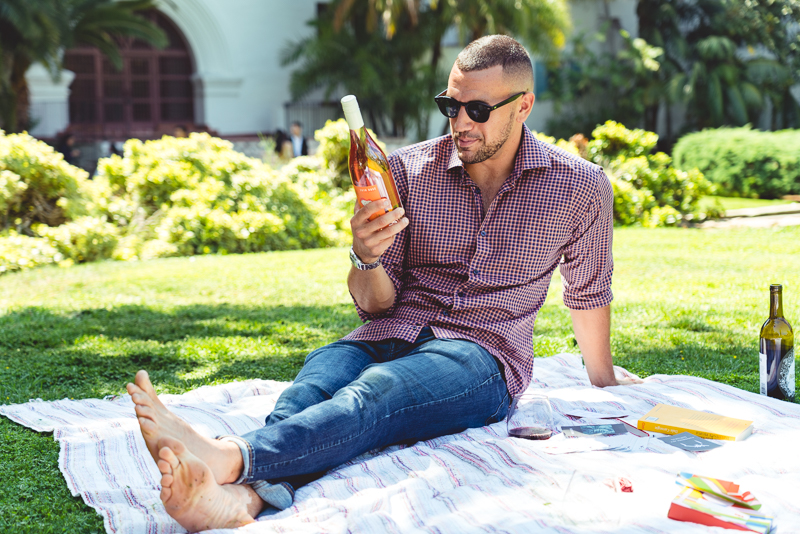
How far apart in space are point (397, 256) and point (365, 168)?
568 millimetres

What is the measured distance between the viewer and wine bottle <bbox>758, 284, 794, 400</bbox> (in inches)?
131

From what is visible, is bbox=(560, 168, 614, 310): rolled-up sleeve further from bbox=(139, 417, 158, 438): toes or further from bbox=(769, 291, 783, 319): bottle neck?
bbox=(139, 417, 158, 438): toes

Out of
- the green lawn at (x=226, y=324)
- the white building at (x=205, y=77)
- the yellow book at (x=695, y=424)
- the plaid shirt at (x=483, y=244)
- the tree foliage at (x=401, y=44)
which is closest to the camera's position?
the yellow book at (x=695, y=424)

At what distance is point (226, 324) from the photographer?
18.4 ft

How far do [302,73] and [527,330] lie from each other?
59.0 feet

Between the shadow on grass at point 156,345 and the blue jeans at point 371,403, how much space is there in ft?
4.58

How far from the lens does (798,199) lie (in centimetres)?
1395

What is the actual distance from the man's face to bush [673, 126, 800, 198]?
43.7 feet

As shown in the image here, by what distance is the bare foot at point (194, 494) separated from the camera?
213 cm

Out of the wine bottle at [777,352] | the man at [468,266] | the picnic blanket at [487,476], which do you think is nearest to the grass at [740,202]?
the wine bottle at [777,352]

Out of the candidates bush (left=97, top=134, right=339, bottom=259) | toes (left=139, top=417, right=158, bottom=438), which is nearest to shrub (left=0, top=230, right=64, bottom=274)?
bush (left=97, top=134, right=339, bottom=259)

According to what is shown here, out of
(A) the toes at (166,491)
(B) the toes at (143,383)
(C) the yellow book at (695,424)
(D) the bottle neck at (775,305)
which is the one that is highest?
(D) the bottle neck at (775,305)

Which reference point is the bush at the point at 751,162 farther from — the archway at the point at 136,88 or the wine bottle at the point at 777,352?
the wine bottle at the point at 777,352

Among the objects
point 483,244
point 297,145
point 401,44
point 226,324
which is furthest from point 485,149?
point 401,44
